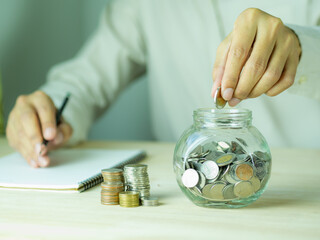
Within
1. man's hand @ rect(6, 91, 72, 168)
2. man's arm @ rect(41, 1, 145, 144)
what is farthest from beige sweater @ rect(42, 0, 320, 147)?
man's hand @ rect(6, 91, 72, 168)

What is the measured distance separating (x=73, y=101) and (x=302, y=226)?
1191 mm

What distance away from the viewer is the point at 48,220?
2.44 feet

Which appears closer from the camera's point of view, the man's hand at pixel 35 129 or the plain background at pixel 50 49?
the man's hand at pixel 35 129

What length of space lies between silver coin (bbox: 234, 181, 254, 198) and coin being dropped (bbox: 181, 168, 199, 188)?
0.21ft

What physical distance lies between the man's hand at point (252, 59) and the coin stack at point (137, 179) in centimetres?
20

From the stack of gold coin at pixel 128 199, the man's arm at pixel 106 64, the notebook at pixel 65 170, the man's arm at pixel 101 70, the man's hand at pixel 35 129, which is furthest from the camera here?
the man's arm at pixel 106 64

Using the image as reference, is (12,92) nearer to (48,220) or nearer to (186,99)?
(186,99)

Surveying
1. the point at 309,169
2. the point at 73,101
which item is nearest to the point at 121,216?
the point at 309,169

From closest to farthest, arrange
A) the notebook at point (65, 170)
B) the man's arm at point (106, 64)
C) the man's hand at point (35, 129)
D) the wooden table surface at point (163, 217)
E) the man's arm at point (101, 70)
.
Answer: the wooden table surface at point (163, 217)
the notebook at point (65, 170)
the man's hand at point (35, 129)
the man's arm at point (101, 70)
the man's arm at point (106, 64)

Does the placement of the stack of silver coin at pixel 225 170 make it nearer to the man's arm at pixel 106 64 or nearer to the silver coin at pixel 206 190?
the silver coin at pixel 206 190

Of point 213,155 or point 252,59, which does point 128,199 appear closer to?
point 213,155

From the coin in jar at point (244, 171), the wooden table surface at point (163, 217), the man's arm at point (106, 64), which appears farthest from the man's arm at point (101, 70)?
the coin in jar at point (244, 171)

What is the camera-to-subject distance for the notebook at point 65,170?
3.10 ft

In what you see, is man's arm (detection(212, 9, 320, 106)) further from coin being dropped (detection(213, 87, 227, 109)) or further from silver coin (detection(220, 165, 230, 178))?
silver coin (detection(220, 165, 230, 178))
